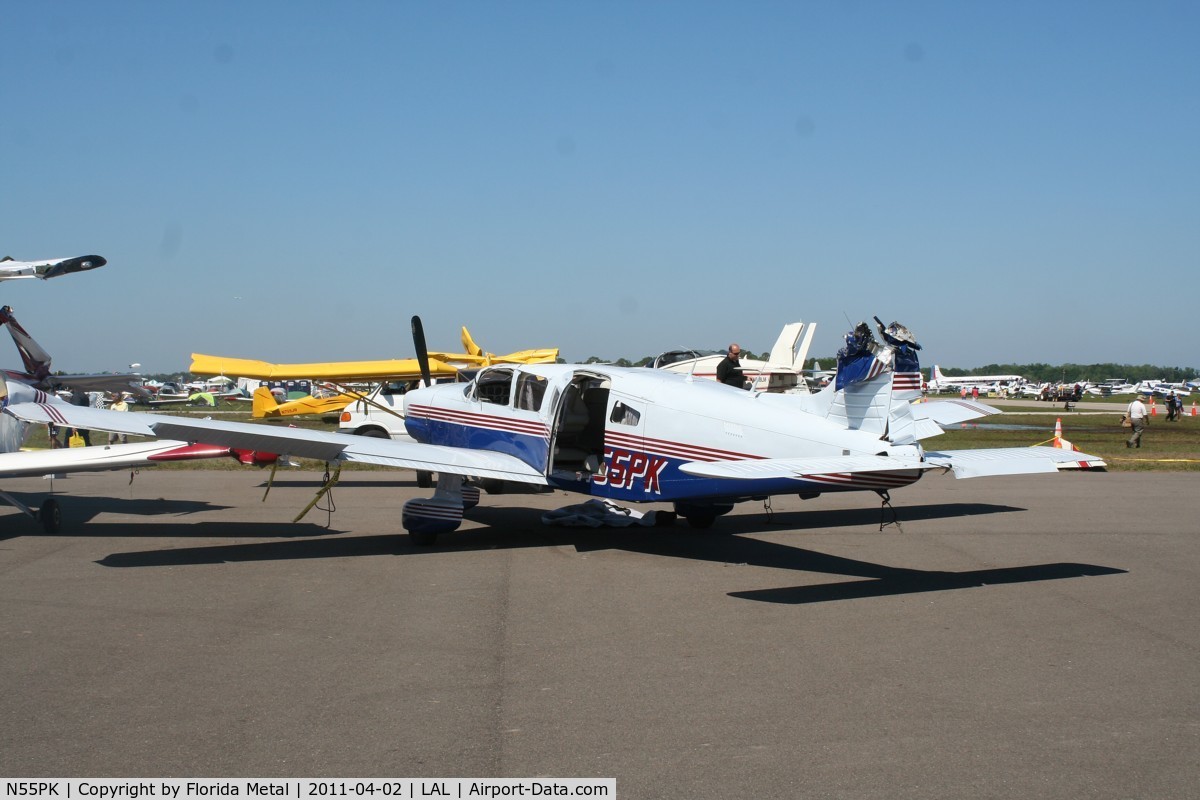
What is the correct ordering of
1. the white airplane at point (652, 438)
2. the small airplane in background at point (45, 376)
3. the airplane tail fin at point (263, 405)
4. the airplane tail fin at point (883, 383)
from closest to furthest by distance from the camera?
the white airplane at point (652, 438) → the airplane tail fin at point (883, 383) → the small airplane in background at point (45, 376) → the airplane tail fin at point (263, 405)

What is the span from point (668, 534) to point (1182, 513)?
8053 mm

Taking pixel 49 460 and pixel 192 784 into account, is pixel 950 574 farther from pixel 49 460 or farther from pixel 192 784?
pixel 49 460

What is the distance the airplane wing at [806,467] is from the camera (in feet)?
26.9

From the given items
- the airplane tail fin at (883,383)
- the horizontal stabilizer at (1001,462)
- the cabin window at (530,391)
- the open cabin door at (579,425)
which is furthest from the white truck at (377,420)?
the horizontal stabilizer at (1001,462)

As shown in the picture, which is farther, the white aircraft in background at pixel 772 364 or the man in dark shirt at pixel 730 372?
the white aircraft in background at pixel 772 364

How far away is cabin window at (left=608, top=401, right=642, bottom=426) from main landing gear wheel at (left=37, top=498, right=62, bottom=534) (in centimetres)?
730

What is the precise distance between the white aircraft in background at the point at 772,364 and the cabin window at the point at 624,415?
8635 mm

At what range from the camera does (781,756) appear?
4824mm

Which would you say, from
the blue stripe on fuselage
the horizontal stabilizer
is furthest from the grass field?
the blue stripe on fuselage

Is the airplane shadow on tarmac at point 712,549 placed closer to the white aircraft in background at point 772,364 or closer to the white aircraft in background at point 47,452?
the white aircraft in background at point 47,452

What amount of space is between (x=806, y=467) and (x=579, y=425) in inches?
192

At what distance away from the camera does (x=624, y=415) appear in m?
11.1

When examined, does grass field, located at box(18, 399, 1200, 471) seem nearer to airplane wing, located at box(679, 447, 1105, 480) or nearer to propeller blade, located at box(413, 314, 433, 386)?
propeller blade, located at box(413, 314, 433, 386)

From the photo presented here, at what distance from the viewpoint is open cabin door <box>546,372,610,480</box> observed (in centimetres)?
1164
